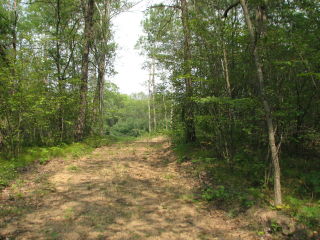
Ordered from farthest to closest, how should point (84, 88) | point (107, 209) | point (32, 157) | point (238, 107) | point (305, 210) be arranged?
point (84, 88), point (32, 157), point (238, 107), point (107, 209), point (305, 210)

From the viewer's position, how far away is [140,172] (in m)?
7.23

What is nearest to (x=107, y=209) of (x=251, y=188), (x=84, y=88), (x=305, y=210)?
(x=251, y=188)

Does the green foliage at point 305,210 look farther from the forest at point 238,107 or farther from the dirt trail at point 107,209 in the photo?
the dirt trail at point 107,209

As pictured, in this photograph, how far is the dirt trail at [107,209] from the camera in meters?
3.60

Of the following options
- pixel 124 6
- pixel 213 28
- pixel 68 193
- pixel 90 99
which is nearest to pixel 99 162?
pixel 68 193

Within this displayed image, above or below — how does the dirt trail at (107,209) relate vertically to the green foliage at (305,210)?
below

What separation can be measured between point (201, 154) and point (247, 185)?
2.62 meters

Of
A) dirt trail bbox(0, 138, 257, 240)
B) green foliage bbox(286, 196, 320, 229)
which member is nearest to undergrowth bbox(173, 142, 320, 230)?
green foliage bbox(286, 196, 320, 229)

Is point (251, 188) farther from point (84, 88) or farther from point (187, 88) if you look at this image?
point (84, 88)

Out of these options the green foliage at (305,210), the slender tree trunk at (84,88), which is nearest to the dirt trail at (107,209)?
the green foliage at (305,210)

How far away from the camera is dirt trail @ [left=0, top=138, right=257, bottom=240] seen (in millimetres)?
3604

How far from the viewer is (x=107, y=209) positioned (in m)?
4.45

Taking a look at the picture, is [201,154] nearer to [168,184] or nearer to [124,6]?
[168,184]

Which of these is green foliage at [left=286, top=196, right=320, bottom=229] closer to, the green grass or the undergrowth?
the undergrowth
